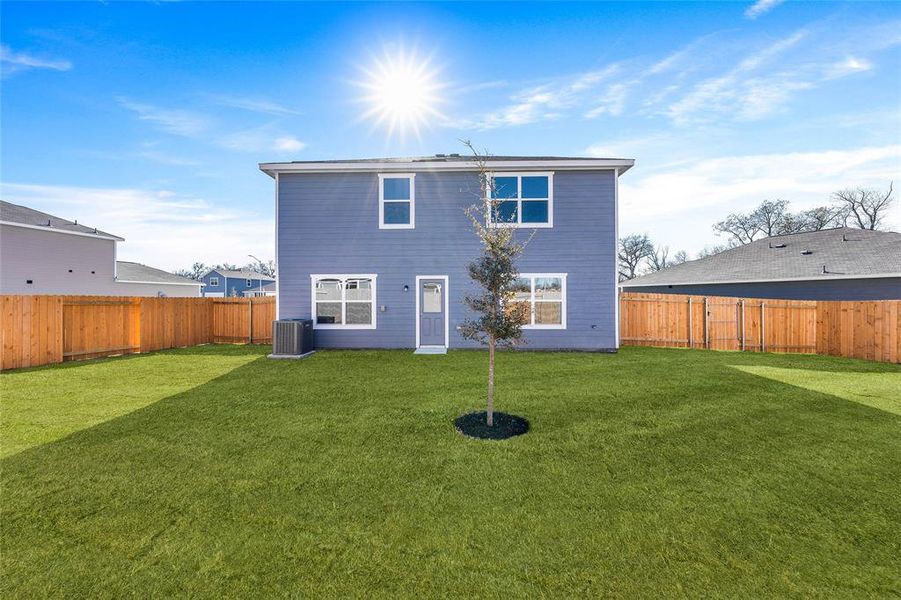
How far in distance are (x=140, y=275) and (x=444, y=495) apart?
36998 millimetres

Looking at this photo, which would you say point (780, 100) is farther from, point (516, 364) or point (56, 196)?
point (56, 196)

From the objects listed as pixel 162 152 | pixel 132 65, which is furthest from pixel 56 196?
pixel 132 65

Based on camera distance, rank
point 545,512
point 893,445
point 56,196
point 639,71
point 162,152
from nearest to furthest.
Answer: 1. point 545,512
2. point 893,445
3. point 639,71
4. point 162,152
5. point 56,196

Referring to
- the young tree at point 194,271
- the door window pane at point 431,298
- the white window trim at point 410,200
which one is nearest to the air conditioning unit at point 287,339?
the door window pane at point 431,298

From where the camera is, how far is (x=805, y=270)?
1512 centimetres

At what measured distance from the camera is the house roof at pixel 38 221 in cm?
1764

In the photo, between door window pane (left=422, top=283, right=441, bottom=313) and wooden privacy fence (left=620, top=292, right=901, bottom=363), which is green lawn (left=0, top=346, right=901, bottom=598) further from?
wooden privacy fence (left=620, top=292, right=901, bottom=363)

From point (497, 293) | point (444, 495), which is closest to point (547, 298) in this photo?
point (497, 293)

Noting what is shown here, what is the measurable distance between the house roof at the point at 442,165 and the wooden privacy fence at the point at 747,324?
14.5ft

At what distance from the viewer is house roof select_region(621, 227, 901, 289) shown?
46.2 feet

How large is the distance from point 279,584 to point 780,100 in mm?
16320

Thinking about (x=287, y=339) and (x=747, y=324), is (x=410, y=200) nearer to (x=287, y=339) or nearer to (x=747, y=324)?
(x=287, y=339)

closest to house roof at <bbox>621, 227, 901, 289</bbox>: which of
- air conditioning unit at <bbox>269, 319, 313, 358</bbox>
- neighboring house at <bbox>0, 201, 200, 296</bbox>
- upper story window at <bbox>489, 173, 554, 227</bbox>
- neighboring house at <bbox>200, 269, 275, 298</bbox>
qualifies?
upper story window at <bbox>489, 173, 554, 227</bbox>

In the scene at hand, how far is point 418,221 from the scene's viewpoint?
11414mm
